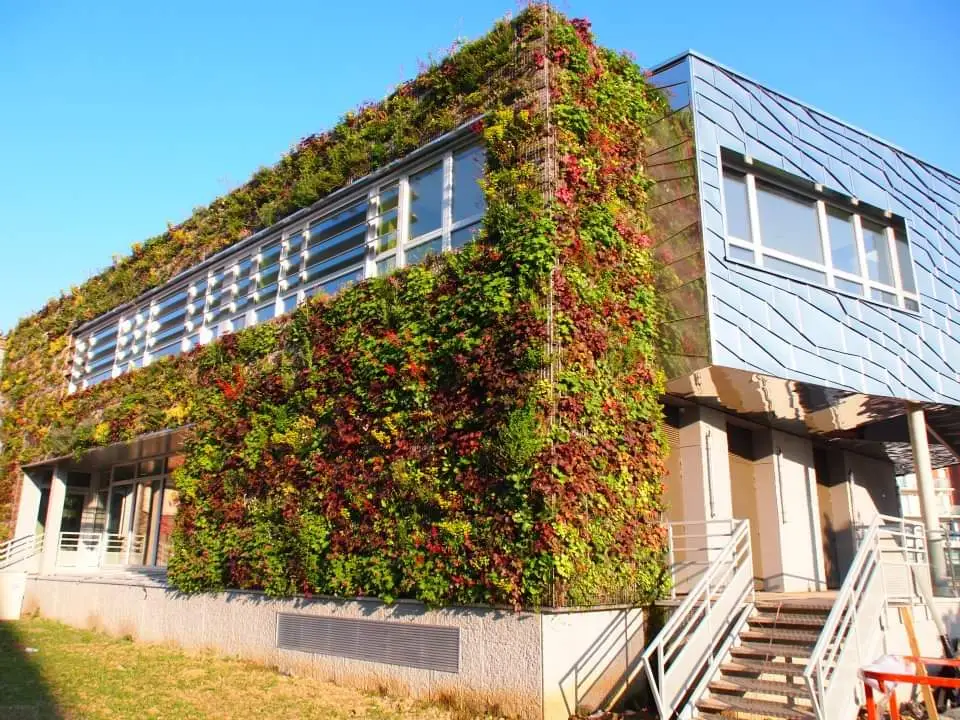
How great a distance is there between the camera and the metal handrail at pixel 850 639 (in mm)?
6430

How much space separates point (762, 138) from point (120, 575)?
45.6 ft

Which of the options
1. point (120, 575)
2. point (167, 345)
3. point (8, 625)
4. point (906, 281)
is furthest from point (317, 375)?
point (8, 625)

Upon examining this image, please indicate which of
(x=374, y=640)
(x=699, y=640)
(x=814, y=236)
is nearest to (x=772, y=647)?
(x=699, y=640)

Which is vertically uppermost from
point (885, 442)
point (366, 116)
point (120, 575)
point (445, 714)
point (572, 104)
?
point (366, 116)

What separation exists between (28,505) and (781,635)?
17.8 m

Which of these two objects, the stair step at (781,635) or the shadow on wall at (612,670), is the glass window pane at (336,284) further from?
the stair step at (781,635)

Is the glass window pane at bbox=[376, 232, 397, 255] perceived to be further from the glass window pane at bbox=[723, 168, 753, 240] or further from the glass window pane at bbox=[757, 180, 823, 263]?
the glass window pane at bbox=[757, 180, 823, 263]

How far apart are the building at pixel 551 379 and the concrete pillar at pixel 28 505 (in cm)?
547

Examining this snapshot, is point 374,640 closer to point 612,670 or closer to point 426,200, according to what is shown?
point 612,670

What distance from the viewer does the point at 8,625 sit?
53.1 ft

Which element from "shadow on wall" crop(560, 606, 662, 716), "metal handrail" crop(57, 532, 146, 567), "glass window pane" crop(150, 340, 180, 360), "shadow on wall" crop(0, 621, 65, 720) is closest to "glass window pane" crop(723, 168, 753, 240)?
"shadow on wall" crop(560, 606, 662, 716)

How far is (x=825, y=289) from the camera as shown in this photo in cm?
1081

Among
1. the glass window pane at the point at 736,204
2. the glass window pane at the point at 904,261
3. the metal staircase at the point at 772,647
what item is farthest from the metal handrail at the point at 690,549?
the glass window pane at the point at 904,261

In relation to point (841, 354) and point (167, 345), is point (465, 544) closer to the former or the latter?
point (841, 354)
